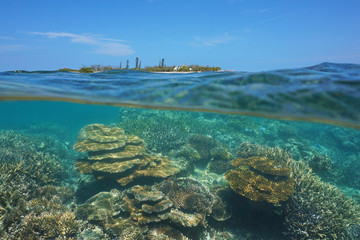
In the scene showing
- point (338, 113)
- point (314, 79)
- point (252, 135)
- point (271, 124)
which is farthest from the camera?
point (271, 124)

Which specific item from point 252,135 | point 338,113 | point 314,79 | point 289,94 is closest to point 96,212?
point 289,94

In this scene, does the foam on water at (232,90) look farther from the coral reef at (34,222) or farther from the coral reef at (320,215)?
the coral reef at (34,222)

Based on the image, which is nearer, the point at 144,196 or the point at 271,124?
the point at 144,196

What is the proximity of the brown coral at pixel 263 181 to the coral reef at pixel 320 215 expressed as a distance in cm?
57

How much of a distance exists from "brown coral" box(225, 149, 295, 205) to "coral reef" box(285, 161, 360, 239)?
0.57 m

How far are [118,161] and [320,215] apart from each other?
802 centimetres

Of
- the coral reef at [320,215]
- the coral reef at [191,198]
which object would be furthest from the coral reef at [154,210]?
the coral reef at [320,215]

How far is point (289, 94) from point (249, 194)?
14.9 feet

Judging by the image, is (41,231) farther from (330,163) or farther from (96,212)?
→ (330,163)

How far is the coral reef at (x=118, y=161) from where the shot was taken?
8.20 meters

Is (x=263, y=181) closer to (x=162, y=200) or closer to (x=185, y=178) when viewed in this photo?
(x=185, y=178)

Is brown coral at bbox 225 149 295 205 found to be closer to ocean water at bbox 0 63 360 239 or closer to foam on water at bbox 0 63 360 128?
ocean water at bbox 0 63 360 239

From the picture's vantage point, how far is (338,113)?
8555 mm

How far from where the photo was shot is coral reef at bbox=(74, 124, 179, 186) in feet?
26.9
